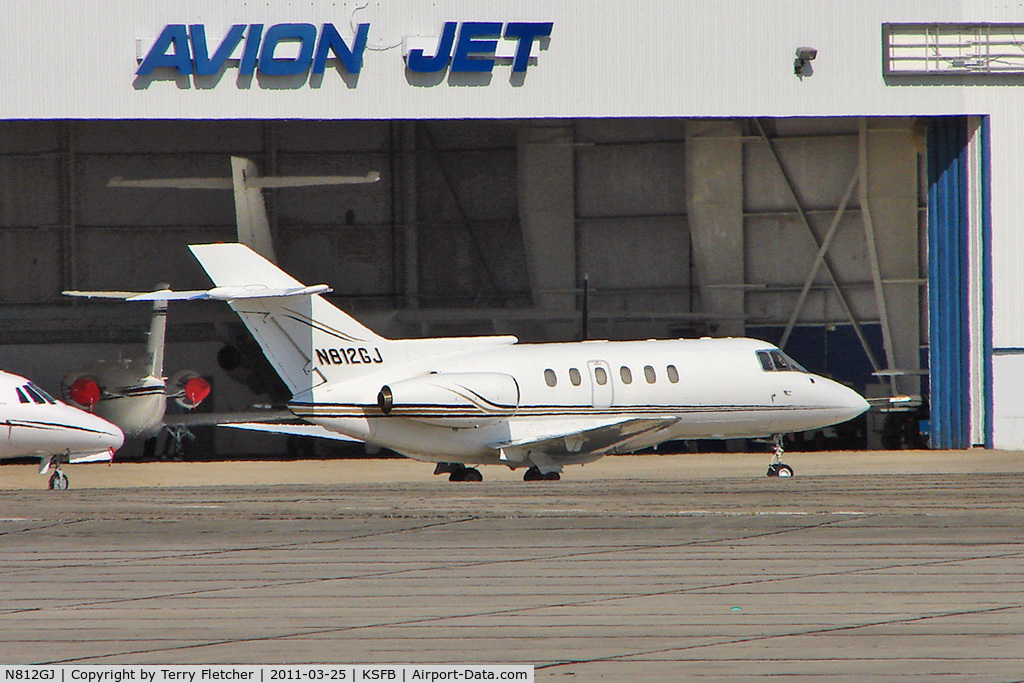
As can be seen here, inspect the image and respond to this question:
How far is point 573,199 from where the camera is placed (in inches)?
1428

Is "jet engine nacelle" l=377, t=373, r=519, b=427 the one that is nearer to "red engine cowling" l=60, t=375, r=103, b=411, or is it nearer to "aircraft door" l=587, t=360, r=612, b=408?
"aircraft door" l=587, t=360, r=612, b=408

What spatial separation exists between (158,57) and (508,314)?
11.2 m

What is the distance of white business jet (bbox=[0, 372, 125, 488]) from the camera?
2006 centimetres

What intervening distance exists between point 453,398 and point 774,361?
6273 mm

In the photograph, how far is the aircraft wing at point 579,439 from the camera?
2191cm

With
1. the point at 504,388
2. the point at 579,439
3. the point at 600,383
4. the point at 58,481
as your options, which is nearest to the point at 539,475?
the point at 579,439

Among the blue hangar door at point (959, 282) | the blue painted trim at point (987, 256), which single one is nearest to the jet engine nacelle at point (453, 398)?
the blue hangar door at point (959, 282)

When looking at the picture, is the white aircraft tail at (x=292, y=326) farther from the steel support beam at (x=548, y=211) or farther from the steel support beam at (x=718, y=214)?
the steel support beam at (x=548, y=211)

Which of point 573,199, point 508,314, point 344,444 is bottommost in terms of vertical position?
point 344,444

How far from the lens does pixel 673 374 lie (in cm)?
2302

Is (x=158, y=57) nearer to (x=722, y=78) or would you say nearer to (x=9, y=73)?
(x=9, y=73)

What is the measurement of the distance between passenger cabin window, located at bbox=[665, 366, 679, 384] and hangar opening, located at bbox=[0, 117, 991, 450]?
9634mm

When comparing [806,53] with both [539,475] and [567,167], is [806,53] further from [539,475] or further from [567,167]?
[567,167]

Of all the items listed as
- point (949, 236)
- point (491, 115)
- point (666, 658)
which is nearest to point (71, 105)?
point (491, 115)
